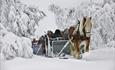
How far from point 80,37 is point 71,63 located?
13 centimetres

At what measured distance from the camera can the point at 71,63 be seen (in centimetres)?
142

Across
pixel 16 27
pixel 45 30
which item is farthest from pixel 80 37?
pixel 16 27

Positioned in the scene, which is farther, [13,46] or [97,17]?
[97,17]

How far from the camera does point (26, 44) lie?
142 cm

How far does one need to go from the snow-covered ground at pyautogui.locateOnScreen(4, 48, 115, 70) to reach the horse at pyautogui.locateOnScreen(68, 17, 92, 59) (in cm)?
3

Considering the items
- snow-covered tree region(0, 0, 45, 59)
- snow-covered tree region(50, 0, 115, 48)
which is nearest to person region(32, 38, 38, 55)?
snow-covered tree region(0, 0, 45, 59)

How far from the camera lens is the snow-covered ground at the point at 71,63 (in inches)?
54.0

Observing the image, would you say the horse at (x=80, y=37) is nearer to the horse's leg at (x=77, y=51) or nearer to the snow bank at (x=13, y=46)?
the horse's leg at (x=77, y=51)

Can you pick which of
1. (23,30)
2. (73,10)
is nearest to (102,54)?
(73,10)

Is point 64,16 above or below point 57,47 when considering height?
above

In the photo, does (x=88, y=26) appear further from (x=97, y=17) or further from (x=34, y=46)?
(x=34, y=46)

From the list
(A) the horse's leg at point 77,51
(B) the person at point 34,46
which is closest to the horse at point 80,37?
(A) the horse's leg at point 77,51

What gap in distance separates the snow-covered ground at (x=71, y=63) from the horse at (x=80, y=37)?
0.03m

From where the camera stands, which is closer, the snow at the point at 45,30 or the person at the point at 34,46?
the snow at the point at 45,30
